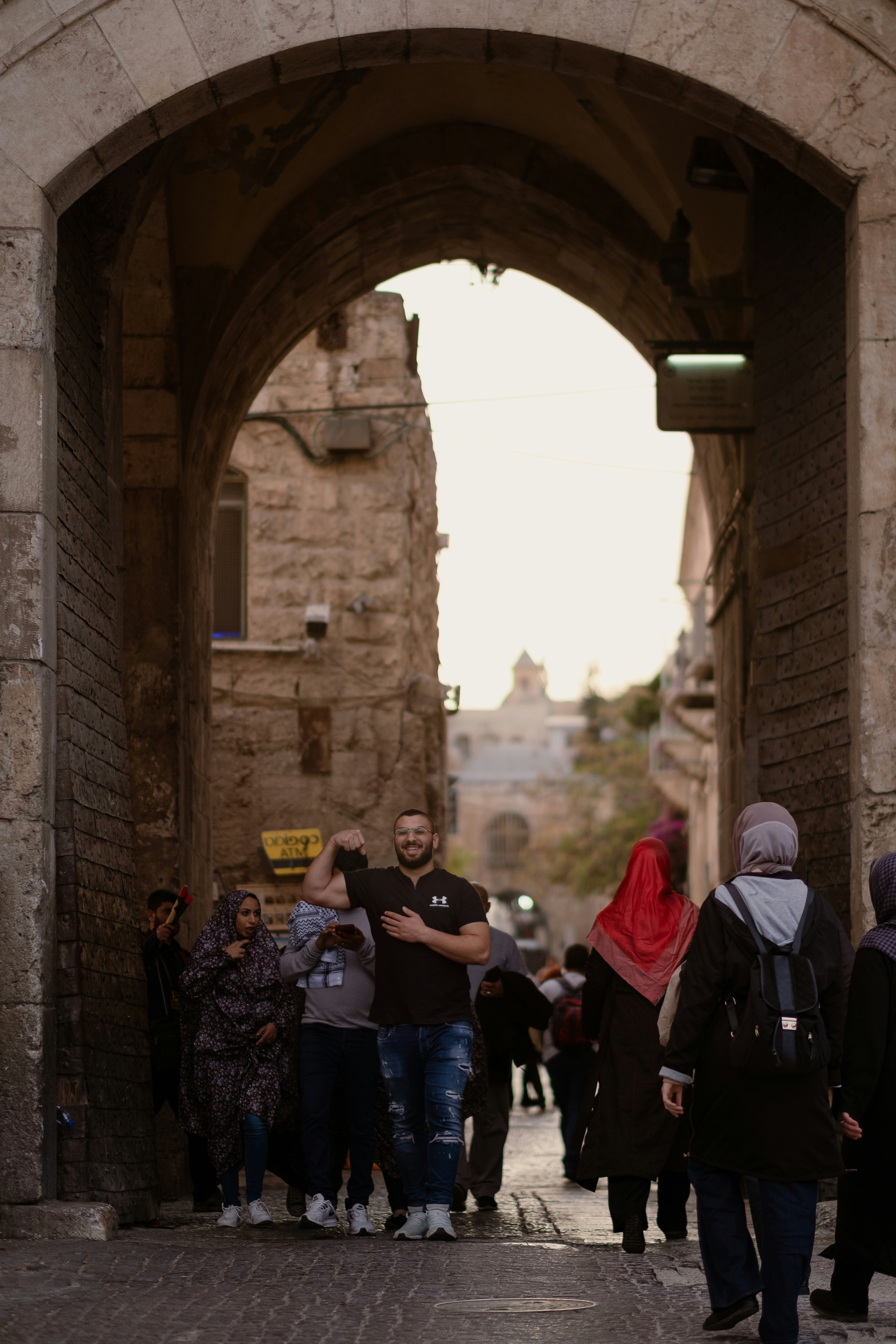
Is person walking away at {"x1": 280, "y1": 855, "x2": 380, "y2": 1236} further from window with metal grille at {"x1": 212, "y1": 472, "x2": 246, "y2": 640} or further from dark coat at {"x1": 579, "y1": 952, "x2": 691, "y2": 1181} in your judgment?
window with metal grille at {"x1": 212, "y1": 472, "x2": 246, "y2": 640}

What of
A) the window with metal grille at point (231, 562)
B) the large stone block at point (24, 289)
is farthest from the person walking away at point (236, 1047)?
the window with metal grille at point (231, 562)

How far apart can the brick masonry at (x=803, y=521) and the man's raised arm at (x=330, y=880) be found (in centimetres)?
229

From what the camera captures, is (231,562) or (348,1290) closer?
(348,1290)

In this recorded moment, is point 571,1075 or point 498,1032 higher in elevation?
point 498,1032

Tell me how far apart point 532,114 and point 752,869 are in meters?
8.15

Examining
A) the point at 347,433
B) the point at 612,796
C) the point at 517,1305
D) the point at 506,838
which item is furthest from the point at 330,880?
the point at 506,838

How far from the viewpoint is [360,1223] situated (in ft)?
23.3

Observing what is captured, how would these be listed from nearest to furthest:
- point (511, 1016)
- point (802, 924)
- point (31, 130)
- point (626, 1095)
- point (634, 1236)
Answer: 1. point (802, 924)
2. point (634, 1236)
3. point (31, 130)
4. point (626, 1095)
5. point (511, 1016)

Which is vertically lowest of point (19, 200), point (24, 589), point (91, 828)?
point (91, 828)

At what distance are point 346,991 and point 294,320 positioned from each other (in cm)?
705

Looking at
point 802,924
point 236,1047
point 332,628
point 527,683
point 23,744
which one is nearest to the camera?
point 802,924

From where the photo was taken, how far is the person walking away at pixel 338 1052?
286 inches

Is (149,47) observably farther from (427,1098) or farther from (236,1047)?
(427,1098)

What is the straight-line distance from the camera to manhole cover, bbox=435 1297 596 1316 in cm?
504
